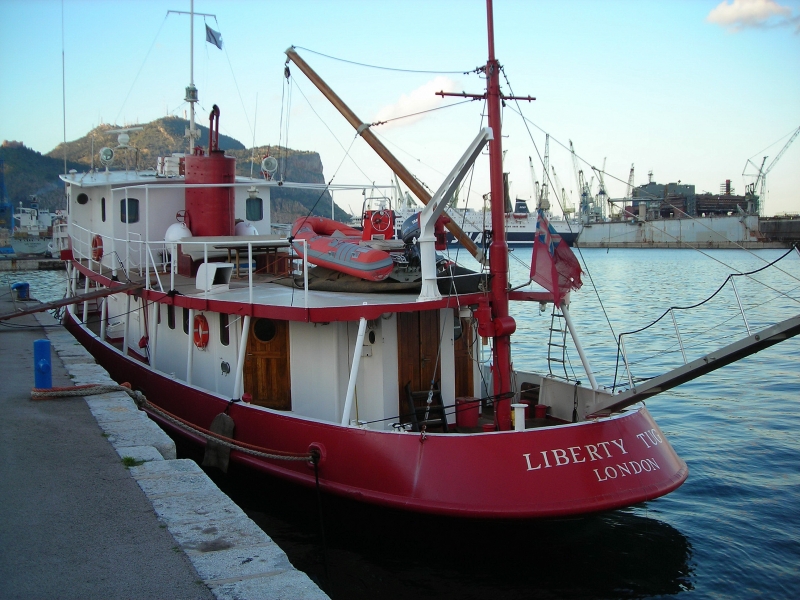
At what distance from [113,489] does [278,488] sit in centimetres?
479

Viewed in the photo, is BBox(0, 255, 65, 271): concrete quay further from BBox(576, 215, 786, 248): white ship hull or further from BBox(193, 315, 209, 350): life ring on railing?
BBox(193, 315, 209, 350): life ring on railing

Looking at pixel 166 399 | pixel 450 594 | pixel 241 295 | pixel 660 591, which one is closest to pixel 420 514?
pixel 450 594

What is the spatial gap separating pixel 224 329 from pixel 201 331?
612mm

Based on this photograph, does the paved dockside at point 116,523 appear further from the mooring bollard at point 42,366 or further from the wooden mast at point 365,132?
the wooden mast at point 365,132

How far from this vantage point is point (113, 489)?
6707mm

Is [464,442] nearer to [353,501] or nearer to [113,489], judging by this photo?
[353,501]

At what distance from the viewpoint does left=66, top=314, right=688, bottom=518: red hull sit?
8.37 meters

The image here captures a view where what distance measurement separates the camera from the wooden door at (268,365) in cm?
1126

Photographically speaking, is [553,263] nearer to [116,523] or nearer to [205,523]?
[205,523]

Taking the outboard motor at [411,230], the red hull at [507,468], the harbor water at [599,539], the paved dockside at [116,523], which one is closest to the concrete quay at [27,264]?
the harbor water at [599,539]

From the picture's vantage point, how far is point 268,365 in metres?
11.4

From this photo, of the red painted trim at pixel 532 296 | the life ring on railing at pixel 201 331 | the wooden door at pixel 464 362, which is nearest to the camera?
the red painted trim at pixel 532 296

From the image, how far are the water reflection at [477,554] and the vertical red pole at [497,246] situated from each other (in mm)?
1525

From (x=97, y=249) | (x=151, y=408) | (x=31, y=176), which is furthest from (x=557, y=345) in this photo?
(x=31, y=176)
